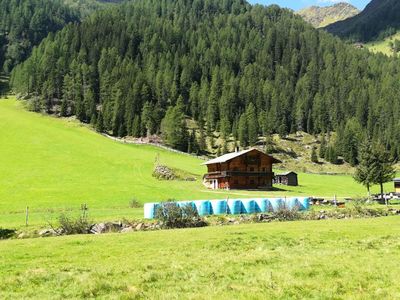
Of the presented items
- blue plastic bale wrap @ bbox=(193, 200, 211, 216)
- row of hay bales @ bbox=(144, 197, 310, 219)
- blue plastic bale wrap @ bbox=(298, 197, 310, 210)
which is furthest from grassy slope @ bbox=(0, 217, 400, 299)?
blue plastic bale wrap @ bbox=(298, 197, 310, 210)

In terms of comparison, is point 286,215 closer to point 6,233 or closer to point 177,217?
point 177,217

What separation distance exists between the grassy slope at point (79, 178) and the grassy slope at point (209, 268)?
746 inches

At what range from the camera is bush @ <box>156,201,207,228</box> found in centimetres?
3394

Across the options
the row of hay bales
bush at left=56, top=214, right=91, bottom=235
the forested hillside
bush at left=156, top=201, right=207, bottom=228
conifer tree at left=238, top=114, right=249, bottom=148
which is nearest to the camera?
bush at left=56, top=214, right=91, bottom=235

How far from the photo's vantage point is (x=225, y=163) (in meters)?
84.4

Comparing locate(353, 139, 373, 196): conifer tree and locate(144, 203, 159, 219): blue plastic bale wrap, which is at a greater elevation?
locate(353, 139, 373, 196): conifer tree

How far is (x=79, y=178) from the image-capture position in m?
77.0

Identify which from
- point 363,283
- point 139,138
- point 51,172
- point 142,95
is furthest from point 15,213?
point 142,95

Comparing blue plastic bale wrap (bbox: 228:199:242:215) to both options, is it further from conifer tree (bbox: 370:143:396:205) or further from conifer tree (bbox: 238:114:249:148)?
conifer tree (bbox: 238:114:249:148)

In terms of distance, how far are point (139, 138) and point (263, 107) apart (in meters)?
65.3

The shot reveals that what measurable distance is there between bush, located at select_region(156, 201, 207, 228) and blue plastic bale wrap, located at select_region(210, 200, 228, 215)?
950cm

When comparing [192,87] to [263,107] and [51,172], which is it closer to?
[263,107]

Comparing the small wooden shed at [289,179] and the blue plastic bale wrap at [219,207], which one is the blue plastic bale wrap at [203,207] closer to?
the blue plastic bale wrap at [219,207]

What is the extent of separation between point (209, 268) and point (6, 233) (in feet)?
69.1
